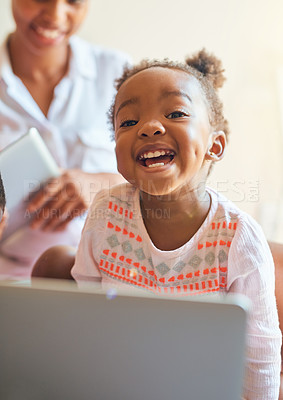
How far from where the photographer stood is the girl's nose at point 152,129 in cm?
68

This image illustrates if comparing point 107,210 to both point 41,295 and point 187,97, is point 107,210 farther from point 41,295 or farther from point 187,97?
point 41,295

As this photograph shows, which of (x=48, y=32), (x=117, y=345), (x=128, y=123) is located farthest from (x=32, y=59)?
(x=117, y=345)

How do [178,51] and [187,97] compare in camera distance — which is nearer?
[187,97]

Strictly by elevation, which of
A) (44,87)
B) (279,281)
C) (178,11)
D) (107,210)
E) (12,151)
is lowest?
(279,281)

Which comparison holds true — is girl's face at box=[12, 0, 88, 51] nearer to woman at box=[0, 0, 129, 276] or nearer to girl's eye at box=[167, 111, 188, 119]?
woman at box=[0, 0, 129, 276]

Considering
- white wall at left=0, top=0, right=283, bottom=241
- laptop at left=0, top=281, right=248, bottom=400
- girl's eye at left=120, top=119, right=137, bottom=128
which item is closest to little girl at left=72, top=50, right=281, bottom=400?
girl's eye at left=120, top=119, right=137, bottom=128

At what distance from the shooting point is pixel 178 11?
3.26 feet

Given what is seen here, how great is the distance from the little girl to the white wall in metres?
0.13

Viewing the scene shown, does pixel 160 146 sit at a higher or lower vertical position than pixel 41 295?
higher

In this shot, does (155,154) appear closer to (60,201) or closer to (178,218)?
(178,218)

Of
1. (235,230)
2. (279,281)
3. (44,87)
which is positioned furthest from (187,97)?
(44,87)

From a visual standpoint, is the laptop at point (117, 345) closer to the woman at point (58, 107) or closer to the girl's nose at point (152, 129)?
the girl's nose at point (152, 129)

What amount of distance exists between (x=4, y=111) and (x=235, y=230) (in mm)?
Answer: 581

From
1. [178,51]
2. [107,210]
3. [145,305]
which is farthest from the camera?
[178,51]
